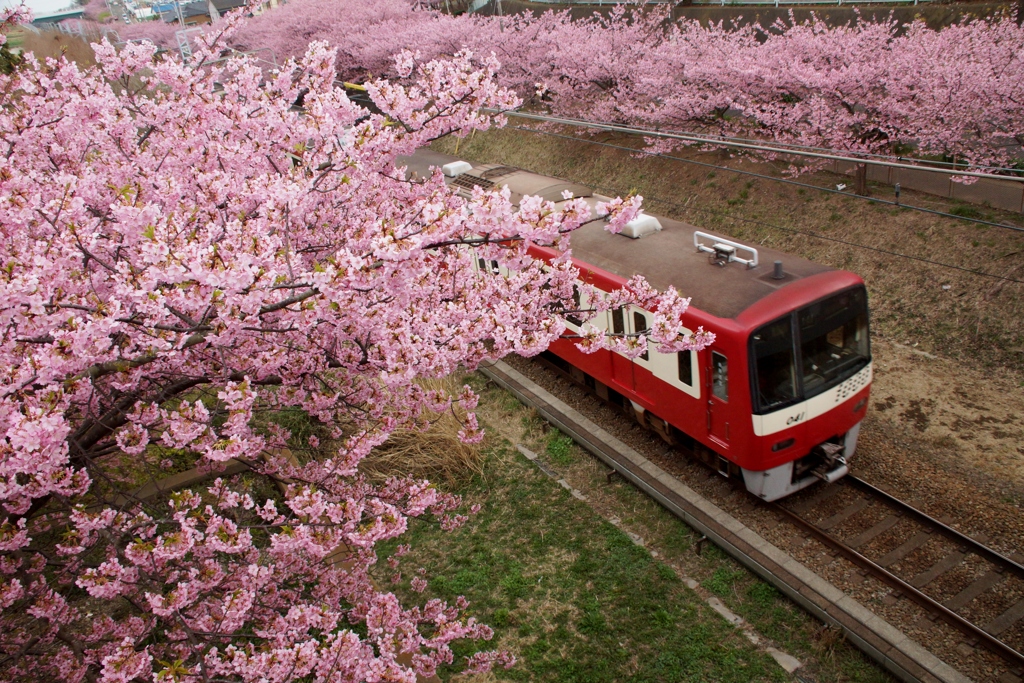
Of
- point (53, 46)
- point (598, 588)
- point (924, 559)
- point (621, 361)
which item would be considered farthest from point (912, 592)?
point (53, 46)

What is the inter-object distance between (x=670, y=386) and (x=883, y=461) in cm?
267

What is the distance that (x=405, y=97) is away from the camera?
573 cm

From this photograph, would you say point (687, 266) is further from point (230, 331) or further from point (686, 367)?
point (230, 331)

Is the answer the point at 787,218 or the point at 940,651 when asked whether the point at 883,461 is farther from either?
the point at 787,218

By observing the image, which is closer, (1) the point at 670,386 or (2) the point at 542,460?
(1) the point at 670,386

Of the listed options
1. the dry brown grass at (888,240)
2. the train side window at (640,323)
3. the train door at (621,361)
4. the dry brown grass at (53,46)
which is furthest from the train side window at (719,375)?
the dry brown grass at (53,46)

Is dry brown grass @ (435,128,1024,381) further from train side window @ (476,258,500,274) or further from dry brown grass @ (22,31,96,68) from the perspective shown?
dry brown grass @ (22,31,96,68)

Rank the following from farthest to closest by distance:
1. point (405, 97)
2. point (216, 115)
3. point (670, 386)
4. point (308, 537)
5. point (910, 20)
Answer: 1. point (910, 20)
2. point (670, 386)
3. point (216, 115)
4. point (405, 97)
5. point (308, 537)

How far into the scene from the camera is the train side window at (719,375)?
7.03 meters

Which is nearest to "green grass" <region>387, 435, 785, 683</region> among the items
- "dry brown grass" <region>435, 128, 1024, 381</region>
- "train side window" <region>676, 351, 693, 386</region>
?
"train side window" <region>676, 351, 693, 386</region>

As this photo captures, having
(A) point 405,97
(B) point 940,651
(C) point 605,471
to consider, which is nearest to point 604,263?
(C) point 605,471

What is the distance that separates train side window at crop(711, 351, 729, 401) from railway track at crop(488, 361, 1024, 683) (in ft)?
4.46

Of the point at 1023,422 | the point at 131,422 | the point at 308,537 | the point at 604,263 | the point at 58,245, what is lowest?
the point at 1023,422

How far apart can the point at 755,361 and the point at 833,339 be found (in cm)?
99
